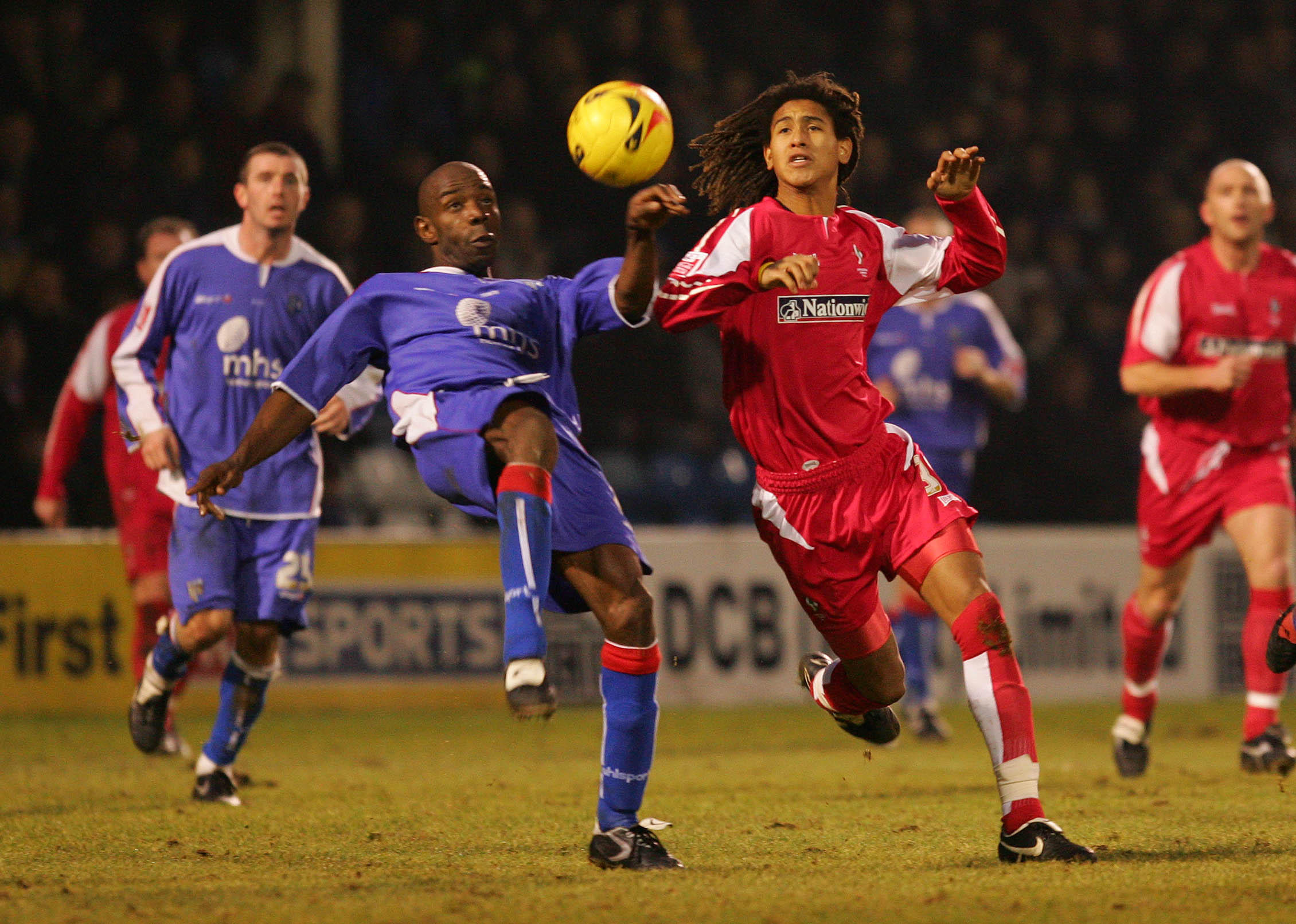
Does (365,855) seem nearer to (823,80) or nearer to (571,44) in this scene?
(823,80)

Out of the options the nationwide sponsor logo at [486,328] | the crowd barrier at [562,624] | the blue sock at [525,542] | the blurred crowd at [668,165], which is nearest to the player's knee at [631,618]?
the blue sock at [525,542]

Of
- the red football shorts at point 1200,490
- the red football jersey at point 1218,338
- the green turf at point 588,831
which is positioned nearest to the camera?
the green turf at point 588,831

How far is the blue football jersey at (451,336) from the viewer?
5000 mm

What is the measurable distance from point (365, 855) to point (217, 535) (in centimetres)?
190

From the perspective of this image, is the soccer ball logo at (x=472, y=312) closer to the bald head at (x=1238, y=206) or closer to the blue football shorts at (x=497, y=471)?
the blue football shorts at (x=497, y=471)

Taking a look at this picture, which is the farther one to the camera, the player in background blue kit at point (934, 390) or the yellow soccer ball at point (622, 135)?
the player in background blue kit at point (934, 390)

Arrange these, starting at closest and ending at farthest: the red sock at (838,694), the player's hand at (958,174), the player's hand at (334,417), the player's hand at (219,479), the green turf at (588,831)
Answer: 1. the green turf at (588,831)
2. the player's hand at (958,174)
3. the player's hand at (219,479)
4. the red sock at (838,694)
5. the player's hand at (334,417)

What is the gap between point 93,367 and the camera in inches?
340

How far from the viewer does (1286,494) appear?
24.3 feet

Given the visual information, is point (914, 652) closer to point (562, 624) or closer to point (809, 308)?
point (562, 624)

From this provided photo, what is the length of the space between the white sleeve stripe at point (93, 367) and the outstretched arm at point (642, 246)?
4.57 meters

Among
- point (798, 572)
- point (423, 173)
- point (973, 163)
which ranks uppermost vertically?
point (423, 173)

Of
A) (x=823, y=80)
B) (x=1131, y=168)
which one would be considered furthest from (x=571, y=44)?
(x=823, y=80)

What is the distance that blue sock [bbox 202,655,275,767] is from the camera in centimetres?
668
